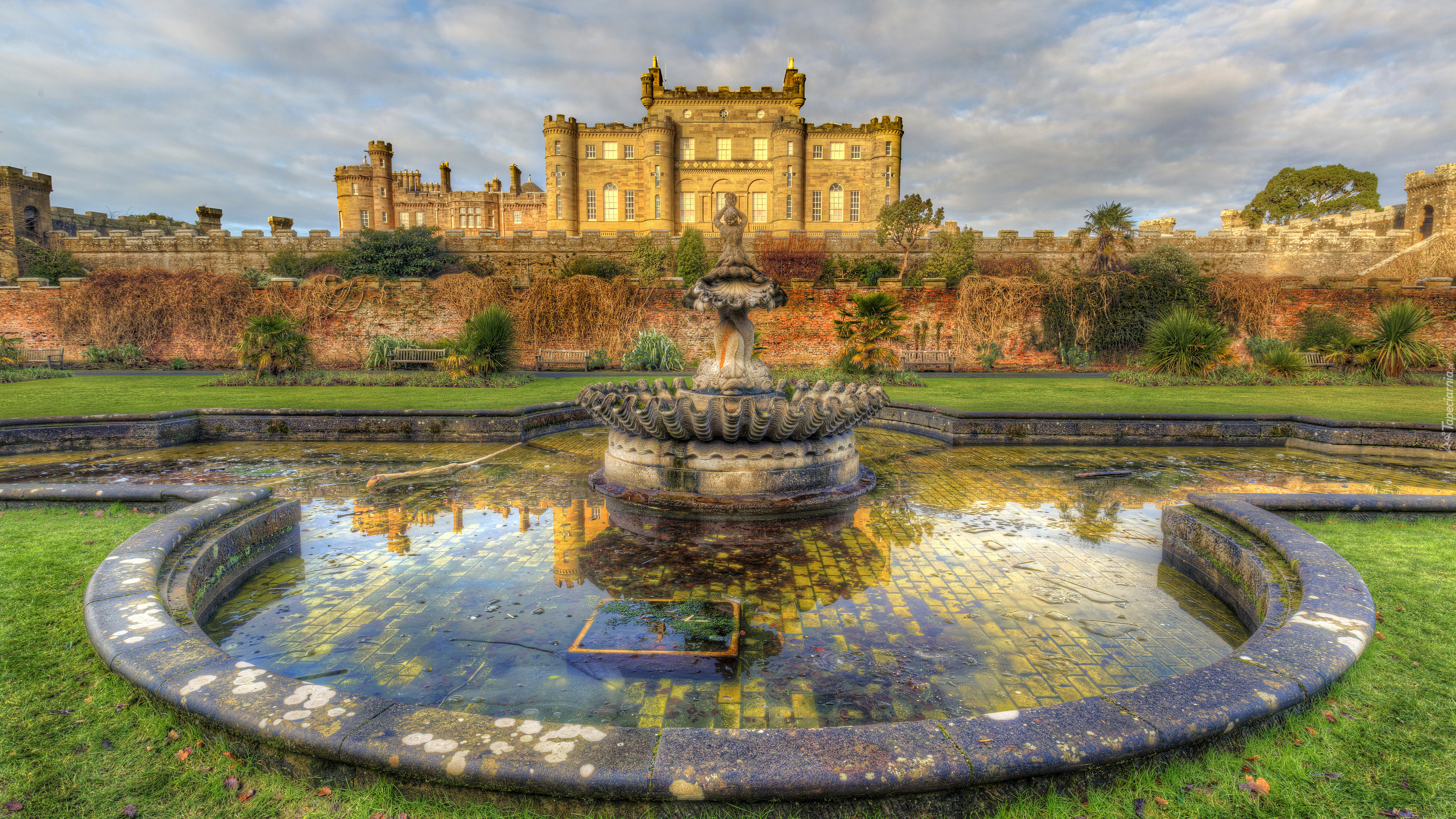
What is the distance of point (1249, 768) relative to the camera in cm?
212

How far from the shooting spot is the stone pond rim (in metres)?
1.85

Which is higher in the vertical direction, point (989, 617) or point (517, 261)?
point (517, 261)

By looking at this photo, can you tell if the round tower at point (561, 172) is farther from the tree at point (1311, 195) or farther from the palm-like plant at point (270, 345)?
the tree at point (1311, 195)

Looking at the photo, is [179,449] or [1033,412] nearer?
[179,449]

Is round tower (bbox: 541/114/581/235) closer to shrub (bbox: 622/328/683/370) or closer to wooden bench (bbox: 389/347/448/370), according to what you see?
shrub (bbox: 622/328/683/370)

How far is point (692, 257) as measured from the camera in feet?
88.9

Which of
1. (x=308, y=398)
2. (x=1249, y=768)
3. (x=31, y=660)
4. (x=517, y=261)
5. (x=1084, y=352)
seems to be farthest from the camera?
(x=517, y=261)

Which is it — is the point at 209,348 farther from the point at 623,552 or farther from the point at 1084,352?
the point at 1084,352

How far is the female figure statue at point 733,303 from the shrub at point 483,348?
9.97m

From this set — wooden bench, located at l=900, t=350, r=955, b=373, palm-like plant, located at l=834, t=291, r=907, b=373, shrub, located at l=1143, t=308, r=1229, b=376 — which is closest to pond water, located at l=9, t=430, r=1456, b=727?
palm-like plant, located at l=834, t=291, r=907, b=373

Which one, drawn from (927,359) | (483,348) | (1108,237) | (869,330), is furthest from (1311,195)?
(483,348)

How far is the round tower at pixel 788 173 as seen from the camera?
39.8 meters

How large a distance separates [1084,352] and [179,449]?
24.1 metres

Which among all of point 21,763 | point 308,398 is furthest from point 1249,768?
point 308,398
